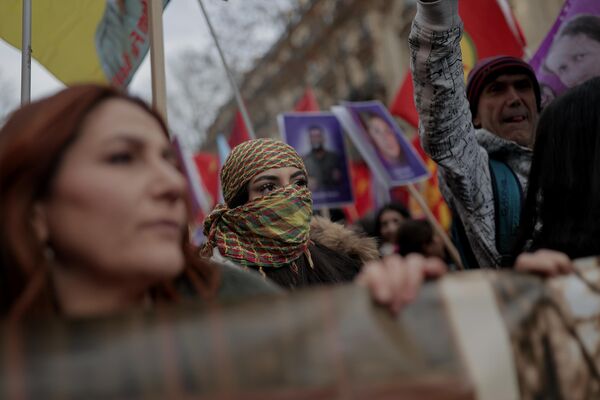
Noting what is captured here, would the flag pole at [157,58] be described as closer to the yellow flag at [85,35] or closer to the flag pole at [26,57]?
the flag pole at [26,57]

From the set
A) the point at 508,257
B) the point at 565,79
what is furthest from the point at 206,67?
the point at 508,257

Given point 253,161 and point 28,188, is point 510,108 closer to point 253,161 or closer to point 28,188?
point 253,161

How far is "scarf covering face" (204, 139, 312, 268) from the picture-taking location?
212 centimetres

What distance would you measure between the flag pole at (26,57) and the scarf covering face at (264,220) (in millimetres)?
761

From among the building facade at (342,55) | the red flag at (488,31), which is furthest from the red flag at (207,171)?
the building facade at (342,55)

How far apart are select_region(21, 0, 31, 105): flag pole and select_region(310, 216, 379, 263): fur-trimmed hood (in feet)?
3.63

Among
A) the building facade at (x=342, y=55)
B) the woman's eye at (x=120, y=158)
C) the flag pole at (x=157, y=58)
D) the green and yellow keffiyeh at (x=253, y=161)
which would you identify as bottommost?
the building facade at (x=342, y=55)

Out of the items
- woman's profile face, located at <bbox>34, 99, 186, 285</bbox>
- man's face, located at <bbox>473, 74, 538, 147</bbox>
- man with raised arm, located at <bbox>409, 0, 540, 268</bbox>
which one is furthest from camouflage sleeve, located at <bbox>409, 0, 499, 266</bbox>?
woman's profile face, located at <bbox>34, 99, 186, 285</bbox>

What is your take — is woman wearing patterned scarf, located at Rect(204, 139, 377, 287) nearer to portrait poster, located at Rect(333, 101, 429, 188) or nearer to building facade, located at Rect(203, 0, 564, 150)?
portrait poster, located at Rect(333, 101, 429, 188)

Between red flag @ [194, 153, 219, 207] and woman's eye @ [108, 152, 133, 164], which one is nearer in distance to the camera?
woman's eye @ [108, 152, 133, 164]

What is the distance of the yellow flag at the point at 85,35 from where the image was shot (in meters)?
2.91

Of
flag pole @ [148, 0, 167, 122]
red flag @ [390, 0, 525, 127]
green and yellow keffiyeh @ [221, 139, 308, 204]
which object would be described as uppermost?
flag pole @ [148, 0, 167, 122]

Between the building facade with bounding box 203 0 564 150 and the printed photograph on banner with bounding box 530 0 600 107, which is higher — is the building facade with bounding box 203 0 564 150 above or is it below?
below

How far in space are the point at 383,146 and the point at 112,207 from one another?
12.2 feet
